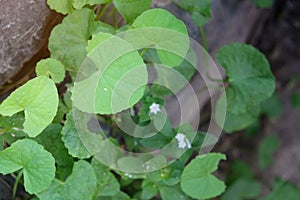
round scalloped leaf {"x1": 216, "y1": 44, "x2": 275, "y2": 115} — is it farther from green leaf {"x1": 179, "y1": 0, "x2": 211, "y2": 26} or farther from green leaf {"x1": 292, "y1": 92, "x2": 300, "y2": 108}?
green leaf {"x1": 292, "y1": 92, "x2": 300, "y2": 108}

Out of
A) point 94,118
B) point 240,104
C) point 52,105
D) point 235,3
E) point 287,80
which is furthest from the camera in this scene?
Result: point 287,80

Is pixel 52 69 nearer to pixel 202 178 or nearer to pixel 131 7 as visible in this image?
pixel 131 7

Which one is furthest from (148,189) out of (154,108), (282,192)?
(282,192)

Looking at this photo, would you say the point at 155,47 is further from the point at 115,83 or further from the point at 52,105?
the point at 52,105

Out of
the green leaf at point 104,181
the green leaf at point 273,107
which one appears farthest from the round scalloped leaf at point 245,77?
the green leaf at point 273,107

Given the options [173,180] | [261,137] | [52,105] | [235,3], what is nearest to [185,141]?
[173,180]

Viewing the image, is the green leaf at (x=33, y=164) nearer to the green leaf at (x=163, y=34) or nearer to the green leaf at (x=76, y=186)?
the green leaf at (x=76, y=186)
